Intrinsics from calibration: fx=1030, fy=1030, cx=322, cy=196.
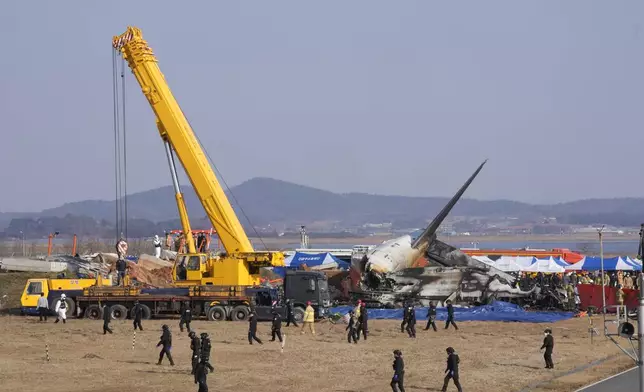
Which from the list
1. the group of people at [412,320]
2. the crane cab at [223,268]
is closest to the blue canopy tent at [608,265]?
the group of people at [412,320]

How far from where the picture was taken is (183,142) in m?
47.0

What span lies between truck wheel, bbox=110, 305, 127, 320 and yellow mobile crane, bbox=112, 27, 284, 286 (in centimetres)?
266

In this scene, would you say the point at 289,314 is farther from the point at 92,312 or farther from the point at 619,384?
the point at 619,384

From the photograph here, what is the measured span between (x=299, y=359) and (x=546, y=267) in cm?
3467

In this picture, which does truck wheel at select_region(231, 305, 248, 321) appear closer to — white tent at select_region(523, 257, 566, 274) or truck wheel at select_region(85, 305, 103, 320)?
truck wheel at select_region(85, 305, 103, 320)

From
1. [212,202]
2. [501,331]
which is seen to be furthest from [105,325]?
[501,331]

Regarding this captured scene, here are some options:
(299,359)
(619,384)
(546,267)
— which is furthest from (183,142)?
(546,267)

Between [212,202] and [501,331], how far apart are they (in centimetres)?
1433

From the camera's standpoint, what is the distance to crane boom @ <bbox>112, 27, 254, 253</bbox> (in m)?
46.8

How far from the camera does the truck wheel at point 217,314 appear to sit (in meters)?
44.7

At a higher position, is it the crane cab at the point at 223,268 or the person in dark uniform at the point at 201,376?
the crane cab at the point at 223,268

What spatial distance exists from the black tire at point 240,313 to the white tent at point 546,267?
988 inches

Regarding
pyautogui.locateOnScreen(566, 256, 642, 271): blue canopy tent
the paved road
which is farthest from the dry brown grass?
pyautogui.locateOnScreen(566, 256, 642, 271): blue canopy tent

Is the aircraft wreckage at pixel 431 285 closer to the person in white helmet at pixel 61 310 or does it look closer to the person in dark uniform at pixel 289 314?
the person in dark uniform at pixel 289 314
